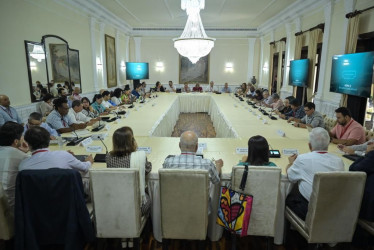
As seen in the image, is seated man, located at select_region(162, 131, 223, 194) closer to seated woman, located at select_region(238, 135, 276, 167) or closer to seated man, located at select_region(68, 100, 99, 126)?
seated woman, located at select_region(238, 135, 276, 167)

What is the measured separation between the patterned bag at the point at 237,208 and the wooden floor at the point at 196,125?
14.6 feet

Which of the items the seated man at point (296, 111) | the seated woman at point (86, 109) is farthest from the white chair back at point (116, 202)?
the seated man at point (296, 111)

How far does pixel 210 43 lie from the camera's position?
16.3 feet

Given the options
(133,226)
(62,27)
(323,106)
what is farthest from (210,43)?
(133,226)

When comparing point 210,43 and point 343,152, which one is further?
point 210,43

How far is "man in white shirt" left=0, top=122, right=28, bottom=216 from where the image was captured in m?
1.87

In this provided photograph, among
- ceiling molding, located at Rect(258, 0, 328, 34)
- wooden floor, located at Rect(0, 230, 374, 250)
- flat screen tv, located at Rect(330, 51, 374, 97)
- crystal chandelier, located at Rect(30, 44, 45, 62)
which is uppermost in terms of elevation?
ceiling molding, located at Rect(258, 0, 328, 34)

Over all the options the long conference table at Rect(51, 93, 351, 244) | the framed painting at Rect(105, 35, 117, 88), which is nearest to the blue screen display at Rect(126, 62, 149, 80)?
the framed painting at Rect(105, 35, 117, 88)

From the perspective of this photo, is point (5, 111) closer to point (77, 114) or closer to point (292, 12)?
point (77, 114)

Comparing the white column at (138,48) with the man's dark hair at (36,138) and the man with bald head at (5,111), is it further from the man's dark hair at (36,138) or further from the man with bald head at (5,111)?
the man's dark hair at (36,138)

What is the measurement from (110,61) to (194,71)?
4295 mm

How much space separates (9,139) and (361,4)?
562cm

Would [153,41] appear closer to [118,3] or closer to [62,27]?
[118,3]

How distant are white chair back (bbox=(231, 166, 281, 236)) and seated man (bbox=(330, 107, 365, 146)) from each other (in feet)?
5.70
